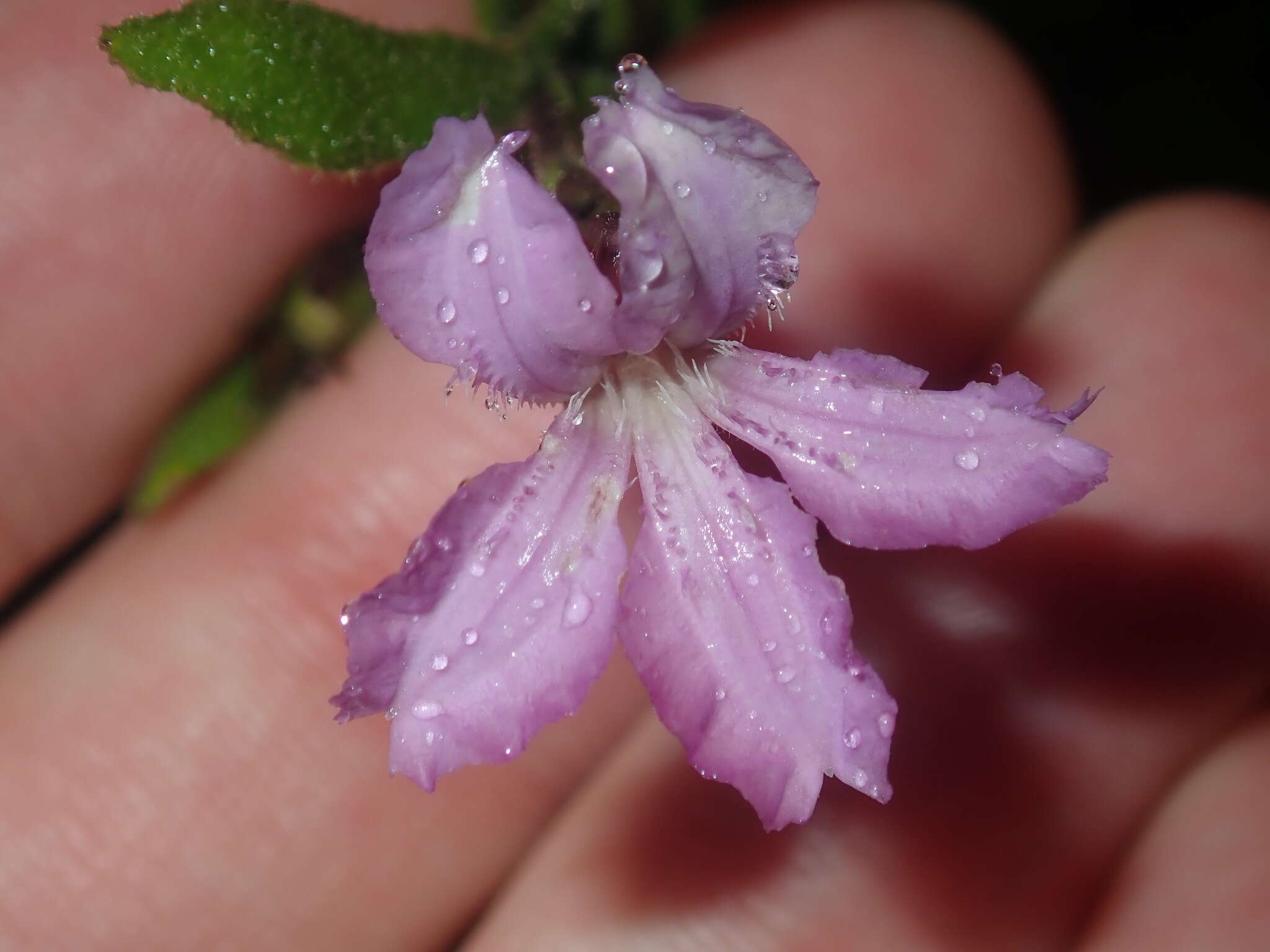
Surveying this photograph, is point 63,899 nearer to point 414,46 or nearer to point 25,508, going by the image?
point 25,508

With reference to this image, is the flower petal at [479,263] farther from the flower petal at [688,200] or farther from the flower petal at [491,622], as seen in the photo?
the flower petal at [491,622]

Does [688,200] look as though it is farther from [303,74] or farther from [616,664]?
[616,664]

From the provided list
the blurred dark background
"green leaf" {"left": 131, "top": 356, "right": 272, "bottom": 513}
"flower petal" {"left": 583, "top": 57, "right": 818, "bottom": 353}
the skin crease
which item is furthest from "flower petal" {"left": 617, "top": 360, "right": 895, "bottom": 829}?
the blurred dark background

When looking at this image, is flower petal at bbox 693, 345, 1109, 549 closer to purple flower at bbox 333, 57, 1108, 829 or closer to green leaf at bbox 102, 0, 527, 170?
purple flower at bbox 333, 57, 1108, 829

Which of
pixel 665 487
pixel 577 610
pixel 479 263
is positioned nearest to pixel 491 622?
pixel 577 610

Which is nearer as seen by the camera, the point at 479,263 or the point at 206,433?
the point at 479,263

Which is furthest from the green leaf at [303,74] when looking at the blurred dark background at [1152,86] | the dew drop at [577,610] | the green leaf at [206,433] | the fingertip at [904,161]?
the blurred dark background at [1152,86]
